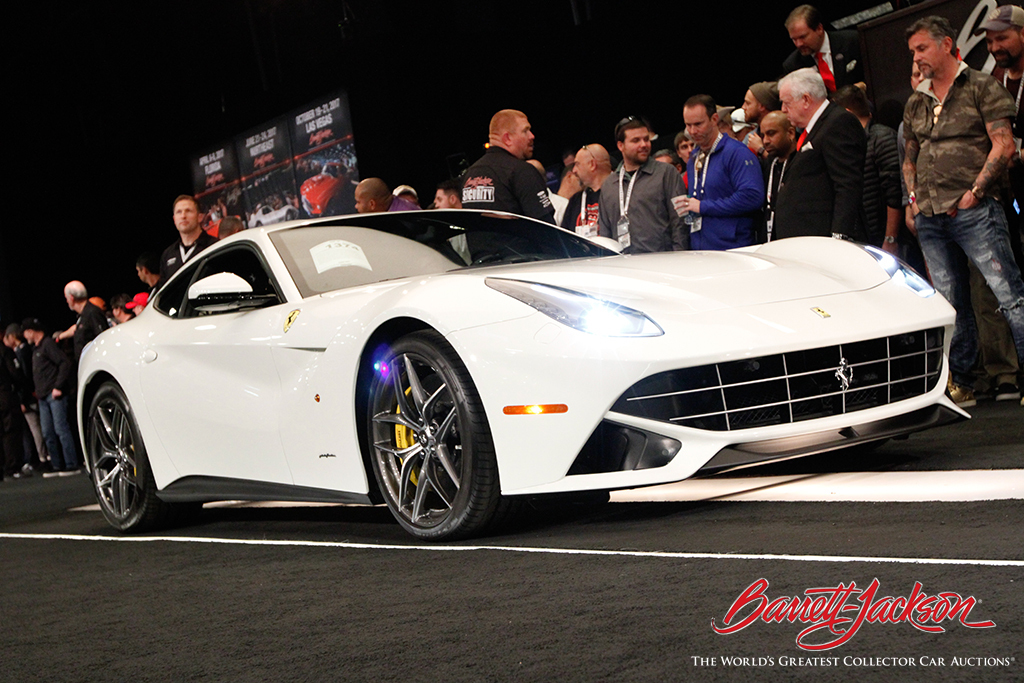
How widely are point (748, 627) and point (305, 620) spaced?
47.7 inches

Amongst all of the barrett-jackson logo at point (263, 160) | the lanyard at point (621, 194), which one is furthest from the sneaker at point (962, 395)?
the barrett-jackson logo at point (263, 160)

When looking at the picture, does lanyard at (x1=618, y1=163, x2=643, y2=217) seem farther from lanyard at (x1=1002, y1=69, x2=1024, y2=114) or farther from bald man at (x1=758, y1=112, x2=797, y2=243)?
lanyard at (x1=1002, y1=69, x2=1024, y2=114)

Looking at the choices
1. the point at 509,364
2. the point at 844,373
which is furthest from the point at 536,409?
the point at 844,373

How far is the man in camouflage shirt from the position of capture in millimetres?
5867

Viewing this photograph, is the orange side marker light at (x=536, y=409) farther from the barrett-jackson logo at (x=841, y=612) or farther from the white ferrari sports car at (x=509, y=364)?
the barrett-jackson logo at (x=841, y=612)

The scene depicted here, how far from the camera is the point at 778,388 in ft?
12.0

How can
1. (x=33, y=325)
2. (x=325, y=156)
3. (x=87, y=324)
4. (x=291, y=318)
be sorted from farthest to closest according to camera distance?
(x=325, y=156) → (x=33, y=325) → (x=87, y=324) → (x=291, y=318)

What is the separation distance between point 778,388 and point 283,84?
1800 centimetres

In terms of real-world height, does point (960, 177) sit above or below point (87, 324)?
above

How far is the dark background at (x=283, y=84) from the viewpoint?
1322 centimetres

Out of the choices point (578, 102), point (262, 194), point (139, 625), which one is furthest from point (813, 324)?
point (262, 194)

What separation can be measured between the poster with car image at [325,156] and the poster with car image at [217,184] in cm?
239

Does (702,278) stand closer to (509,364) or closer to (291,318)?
(509,364)

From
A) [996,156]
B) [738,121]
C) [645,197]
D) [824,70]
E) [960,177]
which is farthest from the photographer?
[738,121]
